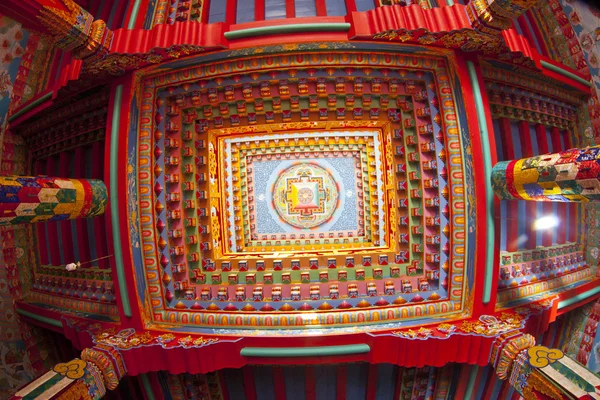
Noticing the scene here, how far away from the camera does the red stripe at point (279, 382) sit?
5.26 m

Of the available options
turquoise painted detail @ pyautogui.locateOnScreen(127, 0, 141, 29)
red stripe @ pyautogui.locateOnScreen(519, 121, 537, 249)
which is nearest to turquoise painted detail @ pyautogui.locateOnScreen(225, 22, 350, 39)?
turquoise painted detail @ pyautogui.locateOnScreen(127, 0, 141, 29)

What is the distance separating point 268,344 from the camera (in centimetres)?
459

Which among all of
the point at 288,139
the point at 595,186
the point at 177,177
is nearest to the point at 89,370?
the point at 177,177

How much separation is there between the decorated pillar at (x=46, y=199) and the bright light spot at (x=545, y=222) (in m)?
7.71

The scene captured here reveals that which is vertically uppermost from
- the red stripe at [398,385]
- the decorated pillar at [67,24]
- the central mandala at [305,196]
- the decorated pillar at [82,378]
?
the decorated pillar at [67,24]

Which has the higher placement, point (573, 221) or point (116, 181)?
point (116, 181)

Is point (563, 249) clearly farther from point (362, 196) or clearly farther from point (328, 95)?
point (328, 95)

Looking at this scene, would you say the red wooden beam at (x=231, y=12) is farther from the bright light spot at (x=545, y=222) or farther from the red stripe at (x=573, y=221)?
the red stripe at (x=573, y=221)

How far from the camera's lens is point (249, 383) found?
5320mm

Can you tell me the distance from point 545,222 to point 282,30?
609cm

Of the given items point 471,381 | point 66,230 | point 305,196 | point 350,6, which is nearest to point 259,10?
point 350,6

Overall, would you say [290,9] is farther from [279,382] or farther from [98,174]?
[279,382]

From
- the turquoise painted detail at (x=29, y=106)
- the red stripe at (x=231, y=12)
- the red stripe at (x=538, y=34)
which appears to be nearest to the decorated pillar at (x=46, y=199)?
the turquoise painted detail at (x=29, y=106)

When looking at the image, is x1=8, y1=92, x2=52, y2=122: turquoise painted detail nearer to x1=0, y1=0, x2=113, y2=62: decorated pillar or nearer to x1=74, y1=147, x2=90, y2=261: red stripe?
x1=74, y1=147, x2=90, y2=261: red stripe
